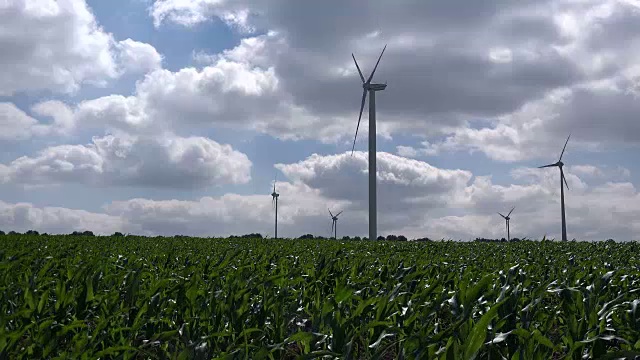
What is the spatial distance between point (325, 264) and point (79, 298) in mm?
4402

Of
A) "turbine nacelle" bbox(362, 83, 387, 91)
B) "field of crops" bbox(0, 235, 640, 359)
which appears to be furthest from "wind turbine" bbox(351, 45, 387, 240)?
"field of crops" bbox(0, 235, 640, 359)

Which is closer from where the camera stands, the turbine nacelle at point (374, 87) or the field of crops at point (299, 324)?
the field of crops at point (299, 324)

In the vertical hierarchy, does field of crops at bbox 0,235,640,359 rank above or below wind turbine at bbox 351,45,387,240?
below

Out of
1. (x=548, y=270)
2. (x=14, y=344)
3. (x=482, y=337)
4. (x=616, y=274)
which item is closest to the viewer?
(x=482, y=337)

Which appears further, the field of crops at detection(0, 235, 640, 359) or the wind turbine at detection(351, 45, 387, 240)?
the wind turbine at detection(351, 45, 387, 240)

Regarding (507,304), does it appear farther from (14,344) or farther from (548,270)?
(548,270)

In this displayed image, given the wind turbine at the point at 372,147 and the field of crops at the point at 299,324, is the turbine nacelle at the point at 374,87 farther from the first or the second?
the field of crops at the point at 299,324

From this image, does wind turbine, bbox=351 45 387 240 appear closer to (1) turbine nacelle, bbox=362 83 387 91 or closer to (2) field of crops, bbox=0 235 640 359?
(1) turbine nacelle, bbox=362 83 387 91

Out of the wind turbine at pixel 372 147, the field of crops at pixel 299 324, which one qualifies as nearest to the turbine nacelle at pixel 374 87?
the wind turbine at pixel 372 147

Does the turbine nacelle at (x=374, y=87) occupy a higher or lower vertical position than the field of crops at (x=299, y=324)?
higher

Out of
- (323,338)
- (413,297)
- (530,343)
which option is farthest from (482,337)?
(413,297)

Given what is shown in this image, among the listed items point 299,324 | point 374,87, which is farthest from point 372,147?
point 299,324

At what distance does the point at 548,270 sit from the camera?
13070mm

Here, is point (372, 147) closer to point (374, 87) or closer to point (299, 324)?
point (374, 87)
